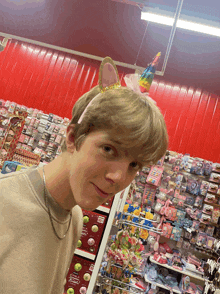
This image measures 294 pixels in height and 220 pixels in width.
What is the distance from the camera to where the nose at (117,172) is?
0.59 metres

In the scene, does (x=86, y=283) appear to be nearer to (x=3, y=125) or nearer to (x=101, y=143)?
(x=101, y=143)

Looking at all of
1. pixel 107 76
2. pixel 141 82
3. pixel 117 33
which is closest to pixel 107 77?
pixel 107 76

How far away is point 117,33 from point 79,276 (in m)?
4.35

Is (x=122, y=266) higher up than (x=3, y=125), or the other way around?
(x=3, y=125)

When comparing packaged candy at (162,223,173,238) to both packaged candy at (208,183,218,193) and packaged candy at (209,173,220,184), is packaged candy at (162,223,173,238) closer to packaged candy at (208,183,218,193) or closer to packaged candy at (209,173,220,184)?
packaged candy at (208,183,218,193)

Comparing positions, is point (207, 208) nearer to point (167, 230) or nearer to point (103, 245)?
point (167, 230)

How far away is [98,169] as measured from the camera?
1.95 feet

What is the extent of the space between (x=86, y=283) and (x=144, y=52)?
4.41 metres

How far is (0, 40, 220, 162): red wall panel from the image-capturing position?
490 cm

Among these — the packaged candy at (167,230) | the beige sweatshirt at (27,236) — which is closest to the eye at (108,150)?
the beige sweatshirt at (27,236)

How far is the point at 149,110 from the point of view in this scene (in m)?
0.64

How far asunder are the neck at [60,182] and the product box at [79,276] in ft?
5.87

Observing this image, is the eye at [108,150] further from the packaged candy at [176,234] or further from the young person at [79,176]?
the packaged candy at [176,234]

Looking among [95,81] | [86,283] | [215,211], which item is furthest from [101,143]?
[95,81]
